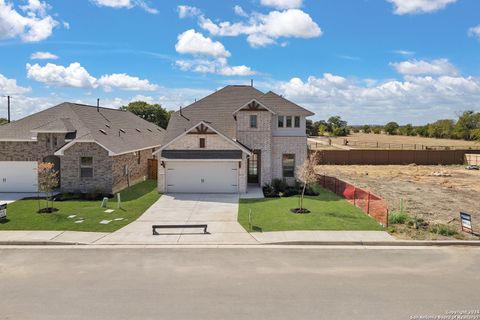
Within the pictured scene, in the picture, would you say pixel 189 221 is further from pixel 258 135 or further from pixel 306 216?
pixel 258 135

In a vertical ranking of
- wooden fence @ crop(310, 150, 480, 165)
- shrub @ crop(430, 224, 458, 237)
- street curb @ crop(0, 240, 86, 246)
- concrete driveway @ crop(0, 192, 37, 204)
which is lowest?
street curb @ crop(0, 240, 86, 246)

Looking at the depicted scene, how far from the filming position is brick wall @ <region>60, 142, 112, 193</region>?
24.5m

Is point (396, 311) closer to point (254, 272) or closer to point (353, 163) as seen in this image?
point (254, 272)

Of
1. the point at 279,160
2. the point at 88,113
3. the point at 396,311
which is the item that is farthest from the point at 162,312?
the point at 88,113

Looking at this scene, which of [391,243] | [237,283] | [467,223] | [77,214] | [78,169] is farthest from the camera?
[78,169]

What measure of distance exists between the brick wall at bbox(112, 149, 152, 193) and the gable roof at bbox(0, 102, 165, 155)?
0.66 m

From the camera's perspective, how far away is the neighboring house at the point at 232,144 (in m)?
25.9

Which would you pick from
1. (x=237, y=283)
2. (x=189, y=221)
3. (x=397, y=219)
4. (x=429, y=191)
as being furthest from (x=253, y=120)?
(x=237, y=283)

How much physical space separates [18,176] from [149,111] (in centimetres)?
5738

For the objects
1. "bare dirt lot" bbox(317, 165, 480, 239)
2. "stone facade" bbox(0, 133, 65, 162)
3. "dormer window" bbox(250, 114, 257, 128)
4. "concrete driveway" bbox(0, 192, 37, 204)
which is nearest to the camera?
"bare dirt lot" bbox(317, 165, 480, 239)

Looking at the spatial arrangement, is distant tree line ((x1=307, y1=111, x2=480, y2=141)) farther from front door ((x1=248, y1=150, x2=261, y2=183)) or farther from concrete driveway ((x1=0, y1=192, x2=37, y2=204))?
concrete driveway ((x1=0, y1=192, x2=37, y2=204))

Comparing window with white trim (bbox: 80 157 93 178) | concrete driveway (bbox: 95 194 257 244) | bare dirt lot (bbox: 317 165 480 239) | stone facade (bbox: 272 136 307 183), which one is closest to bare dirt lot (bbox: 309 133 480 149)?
bare dirt lot (bbox: 317 165 480 239)

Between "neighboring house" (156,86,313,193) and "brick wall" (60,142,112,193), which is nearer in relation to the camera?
"brick wall" (60,142,112,193)

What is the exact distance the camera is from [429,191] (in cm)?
2991
